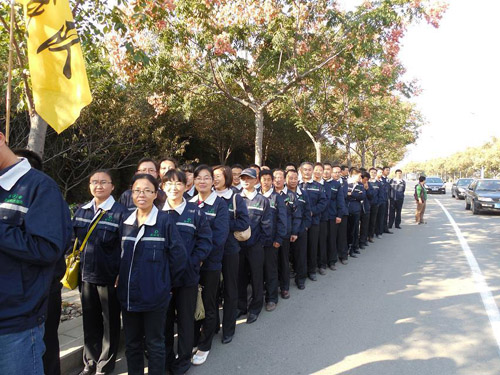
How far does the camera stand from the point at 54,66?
312 cm

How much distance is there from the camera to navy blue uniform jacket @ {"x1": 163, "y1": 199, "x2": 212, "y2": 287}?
3188 millimetres

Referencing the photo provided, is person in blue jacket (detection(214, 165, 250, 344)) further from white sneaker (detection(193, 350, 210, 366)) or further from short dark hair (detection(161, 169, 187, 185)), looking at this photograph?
short dark hair (detection(161, 169, 187, 185))

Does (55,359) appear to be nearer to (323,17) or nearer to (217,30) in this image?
(217,30)

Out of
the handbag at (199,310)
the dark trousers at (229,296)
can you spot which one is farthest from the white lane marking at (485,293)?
the handbag at (199,310)

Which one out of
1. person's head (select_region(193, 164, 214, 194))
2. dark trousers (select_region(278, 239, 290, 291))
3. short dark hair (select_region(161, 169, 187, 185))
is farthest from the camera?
dark trousers (select_region(278, 239, 290, 291))

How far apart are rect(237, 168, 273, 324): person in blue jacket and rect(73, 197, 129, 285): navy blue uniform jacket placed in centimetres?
168

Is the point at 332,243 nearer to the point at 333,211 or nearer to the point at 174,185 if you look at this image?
the point at 333,211

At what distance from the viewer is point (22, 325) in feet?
5.69

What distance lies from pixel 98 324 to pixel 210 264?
3.72ft

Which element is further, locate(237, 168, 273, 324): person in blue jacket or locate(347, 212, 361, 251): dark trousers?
locate(347, 212, 361, 251): dark trousers

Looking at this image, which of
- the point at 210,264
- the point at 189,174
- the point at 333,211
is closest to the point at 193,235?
the point at 210,264

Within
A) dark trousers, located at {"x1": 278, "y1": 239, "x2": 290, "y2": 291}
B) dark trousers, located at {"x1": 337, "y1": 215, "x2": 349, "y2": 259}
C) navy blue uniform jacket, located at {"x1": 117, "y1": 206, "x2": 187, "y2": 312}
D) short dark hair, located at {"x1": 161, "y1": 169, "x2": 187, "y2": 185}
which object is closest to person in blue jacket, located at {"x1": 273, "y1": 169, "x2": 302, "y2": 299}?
dark trousers, located at {"x1": 278, "y1": 239, "x2": 290, "y2": 291}

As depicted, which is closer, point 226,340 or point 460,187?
point 226,340

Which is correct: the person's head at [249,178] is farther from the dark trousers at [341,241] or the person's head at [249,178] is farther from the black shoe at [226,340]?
the dark trousers at [341,241]
